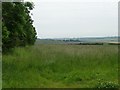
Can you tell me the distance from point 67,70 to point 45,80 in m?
2.61

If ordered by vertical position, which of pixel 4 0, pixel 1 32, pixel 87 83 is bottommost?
pixel 87 83

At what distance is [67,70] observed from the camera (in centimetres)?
1523

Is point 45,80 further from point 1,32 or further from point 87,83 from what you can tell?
point 1,32

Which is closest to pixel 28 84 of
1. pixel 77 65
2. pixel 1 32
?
pixel 1 32

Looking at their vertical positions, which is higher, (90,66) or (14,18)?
(14,18)

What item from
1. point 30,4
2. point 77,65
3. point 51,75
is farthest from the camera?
point 30,4

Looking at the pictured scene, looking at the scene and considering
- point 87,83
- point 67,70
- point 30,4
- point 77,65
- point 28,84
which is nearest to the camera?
point 28,84

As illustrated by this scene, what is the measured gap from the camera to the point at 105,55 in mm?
19109

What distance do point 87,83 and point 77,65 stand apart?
13.5ft

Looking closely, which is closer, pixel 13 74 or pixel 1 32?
pixel 13 74

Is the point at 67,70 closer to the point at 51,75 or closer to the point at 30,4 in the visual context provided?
the point at 51,75

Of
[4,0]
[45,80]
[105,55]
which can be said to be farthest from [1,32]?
[105,55]

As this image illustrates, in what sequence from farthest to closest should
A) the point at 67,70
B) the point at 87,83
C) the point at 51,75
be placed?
the point at 67,70, the point at 51,75, the point at 87,83

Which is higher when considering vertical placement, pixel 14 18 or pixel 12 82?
pixel 14 18
